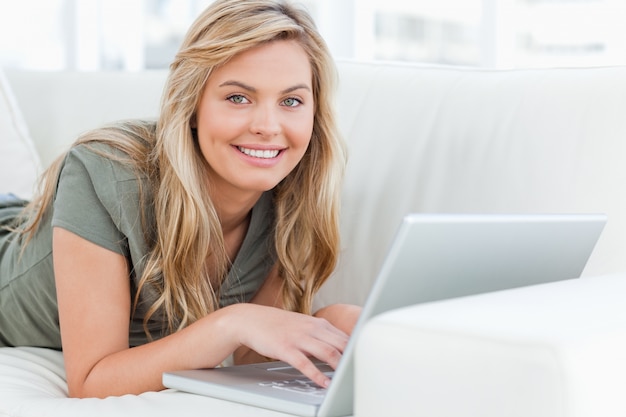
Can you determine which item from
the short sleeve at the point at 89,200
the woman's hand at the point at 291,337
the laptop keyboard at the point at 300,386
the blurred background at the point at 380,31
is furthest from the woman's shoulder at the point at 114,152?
the blurred background at the point at 380,31

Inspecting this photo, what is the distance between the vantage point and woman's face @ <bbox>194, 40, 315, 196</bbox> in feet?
4.97

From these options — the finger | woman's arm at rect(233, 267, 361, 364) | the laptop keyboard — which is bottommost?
woman's arm at rect(233, 267, 361, 364)

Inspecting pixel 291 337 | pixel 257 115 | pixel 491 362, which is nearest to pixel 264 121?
pixel 257 115

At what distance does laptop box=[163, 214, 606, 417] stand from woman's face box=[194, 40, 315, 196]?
0.34 m

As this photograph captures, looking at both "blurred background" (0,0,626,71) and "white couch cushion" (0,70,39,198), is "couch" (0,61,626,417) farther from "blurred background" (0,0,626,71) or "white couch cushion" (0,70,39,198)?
"blurred background" (0,0,626,71)

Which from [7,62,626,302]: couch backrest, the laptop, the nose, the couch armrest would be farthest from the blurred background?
the couch armrest

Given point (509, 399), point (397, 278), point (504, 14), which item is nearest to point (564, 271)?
point (397, 278)

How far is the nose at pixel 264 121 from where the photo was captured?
4.96ft

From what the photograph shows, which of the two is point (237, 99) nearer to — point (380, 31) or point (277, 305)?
point (277, 305)

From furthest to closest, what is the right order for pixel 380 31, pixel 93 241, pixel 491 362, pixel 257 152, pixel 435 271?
pixel 380 31, pixel 257 152, pixel 93 241, pixel 435 271, pixel 491 362

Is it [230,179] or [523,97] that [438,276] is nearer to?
[230,179]

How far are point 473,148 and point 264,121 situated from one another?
38cm

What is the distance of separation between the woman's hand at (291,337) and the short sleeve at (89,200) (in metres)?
0.26

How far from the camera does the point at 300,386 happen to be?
1207 mm
